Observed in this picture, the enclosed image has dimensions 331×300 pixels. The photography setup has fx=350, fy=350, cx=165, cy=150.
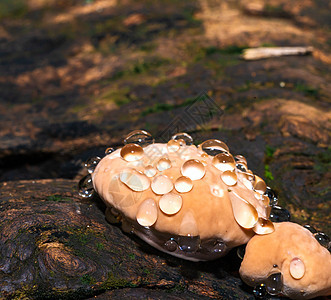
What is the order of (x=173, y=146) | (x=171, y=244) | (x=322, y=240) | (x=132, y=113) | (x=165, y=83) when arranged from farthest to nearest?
(x=165, y=83) → (x=132, y=113) → (x=173, y=146) → (x=322, y=240) → (x=171, y=244)

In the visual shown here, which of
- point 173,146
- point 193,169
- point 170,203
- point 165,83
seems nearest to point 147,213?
point 170,203

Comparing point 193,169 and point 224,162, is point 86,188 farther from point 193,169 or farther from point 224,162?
point 224,162

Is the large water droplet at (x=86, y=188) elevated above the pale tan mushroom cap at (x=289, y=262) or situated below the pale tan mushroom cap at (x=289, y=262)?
above

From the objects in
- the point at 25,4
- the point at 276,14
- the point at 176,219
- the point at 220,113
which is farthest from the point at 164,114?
the point at 25,4

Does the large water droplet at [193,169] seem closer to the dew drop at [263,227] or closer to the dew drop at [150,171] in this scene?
the dew drop at [150,171]

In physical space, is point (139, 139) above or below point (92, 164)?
above

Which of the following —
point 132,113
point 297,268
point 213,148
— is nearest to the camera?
point 297,268

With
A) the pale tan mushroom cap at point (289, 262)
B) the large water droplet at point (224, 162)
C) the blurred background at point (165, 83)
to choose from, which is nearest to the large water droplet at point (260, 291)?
the pale tan mushroom cap at point (289, 262)

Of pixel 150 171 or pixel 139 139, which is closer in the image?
pixel 150 171
